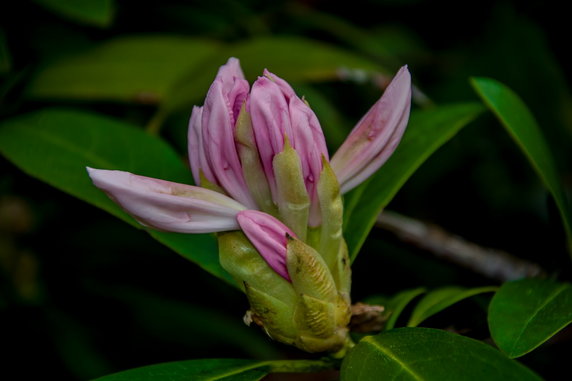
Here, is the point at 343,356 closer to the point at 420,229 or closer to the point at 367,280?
the point at 420,229

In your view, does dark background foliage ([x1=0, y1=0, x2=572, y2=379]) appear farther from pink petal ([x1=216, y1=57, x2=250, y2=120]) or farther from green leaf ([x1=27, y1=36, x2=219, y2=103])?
pink petal ([x1=216, y1=57, x2=250, y2=120])

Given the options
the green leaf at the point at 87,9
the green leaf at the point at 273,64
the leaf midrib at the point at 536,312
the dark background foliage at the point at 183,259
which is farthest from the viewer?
the dark background foliage at the point at 183,259

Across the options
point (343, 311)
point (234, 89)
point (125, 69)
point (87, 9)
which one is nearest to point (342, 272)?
point (343, 311)

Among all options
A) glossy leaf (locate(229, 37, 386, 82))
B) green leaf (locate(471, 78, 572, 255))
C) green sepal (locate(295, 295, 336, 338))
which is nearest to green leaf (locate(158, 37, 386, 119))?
glossy leaf (locate(229, 37, 386, 82))

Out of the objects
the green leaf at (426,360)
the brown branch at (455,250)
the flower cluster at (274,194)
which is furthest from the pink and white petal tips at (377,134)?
the brown branch at (455,250)

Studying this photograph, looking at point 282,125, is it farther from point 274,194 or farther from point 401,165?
point 401,165

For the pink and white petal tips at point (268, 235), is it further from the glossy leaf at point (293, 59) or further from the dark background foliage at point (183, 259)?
the dark background foliage at point (183, 259)

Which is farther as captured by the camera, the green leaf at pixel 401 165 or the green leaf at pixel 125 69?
the green leaf at pixel 125 69
